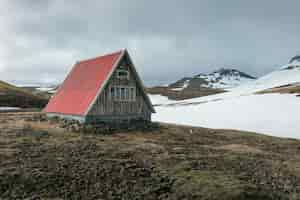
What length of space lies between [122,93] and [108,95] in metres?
2.07

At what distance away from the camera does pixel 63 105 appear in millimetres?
35219

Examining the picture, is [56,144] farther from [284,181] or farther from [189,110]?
Result: [189,110]

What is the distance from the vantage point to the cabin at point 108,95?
30170mm

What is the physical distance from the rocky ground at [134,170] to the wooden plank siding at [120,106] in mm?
5680

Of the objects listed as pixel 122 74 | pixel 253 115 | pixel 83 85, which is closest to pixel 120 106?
pixel 122 74

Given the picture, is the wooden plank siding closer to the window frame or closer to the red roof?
the window frame

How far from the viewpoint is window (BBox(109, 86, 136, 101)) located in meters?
31.5

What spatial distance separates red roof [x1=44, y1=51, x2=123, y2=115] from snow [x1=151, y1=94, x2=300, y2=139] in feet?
74.6

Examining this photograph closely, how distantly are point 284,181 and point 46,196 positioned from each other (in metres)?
12.5

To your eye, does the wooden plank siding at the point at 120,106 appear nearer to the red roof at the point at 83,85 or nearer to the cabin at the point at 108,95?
the cabin at the point at 108,95

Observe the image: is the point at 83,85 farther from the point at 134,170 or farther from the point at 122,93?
the point at 134,170

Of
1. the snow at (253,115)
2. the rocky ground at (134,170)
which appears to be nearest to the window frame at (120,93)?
the rocky ground at (134,170)

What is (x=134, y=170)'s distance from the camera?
1529cm

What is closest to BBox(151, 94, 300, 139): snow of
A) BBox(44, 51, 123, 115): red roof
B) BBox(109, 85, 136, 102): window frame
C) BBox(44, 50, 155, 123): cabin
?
BBox(44, 50, 155, 123): cabin
